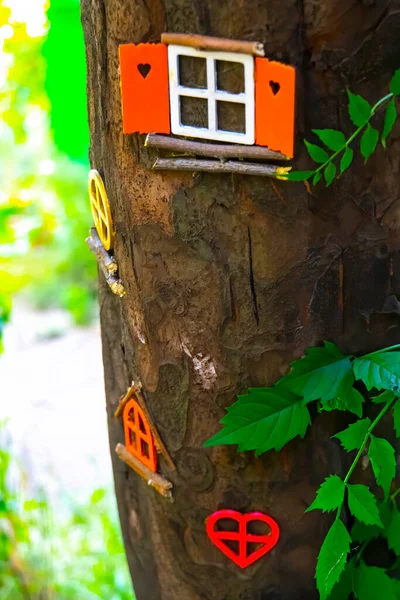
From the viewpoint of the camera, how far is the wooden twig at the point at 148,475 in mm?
887

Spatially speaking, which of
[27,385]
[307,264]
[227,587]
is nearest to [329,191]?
[307,264]

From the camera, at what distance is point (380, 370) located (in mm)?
710

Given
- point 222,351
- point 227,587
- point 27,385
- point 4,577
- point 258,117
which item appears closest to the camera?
point 258,117

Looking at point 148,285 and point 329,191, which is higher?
point 329,191

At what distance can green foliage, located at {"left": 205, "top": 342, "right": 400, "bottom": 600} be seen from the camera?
717mm

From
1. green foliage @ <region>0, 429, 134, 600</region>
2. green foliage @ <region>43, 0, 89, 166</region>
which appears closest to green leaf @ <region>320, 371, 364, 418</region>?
green foliage @ <region>43, 0, 89, 166</region>

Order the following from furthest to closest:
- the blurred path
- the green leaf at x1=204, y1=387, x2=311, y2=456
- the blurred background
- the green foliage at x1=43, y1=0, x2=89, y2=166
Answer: the blurred path → the blurred background → the green foliage at x1=43, y1=0, x2=89, y2=166 → the green leaf at x1=204, y1=387, x2=311, y2=456

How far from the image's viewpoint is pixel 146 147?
2.43 ft

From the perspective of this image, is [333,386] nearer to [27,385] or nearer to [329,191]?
[329,191]

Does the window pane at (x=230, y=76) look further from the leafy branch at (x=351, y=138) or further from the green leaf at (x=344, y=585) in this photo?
the green leaf at (x=344, y=585)

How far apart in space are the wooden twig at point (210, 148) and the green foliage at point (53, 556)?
1210 millimetres

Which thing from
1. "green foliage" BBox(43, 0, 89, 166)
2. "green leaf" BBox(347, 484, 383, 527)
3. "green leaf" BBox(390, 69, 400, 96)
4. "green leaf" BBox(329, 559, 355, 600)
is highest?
"green foliage" BBox(43, 0, 89, 166)

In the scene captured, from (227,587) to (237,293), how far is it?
434mm

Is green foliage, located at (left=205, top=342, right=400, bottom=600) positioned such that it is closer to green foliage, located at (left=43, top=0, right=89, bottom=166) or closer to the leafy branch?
the leafy branch
